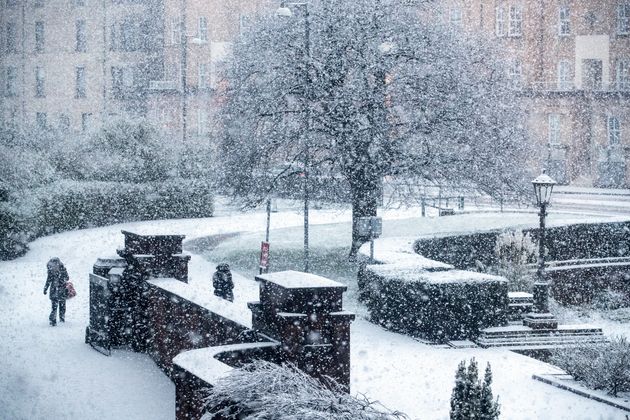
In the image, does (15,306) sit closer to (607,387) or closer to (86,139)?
(607,387)

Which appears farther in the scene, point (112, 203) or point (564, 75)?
point (564, 75)

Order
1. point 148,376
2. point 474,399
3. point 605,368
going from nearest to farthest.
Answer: point 474,399 → point 148,376 → point 605,368

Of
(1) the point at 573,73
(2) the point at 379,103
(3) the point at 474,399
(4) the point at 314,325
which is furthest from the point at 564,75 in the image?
(4) the point at 314,325

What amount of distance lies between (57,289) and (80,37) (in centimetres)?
4442

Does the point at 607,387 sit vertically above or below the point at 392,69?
below

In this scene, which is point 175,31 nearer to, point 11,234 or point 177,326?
point 11,234

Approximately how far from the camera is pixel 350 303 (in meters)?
18.6

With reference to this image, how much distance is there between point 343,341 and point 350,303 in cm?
1166

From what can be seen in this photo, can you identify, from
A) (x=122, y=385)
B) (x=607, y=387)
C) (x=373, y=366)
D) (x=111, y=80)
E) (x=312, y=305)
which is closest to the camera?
(x=312, y=305)

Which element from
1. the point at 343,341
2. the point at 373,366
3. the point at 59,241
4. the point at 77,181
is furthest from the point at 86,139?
the point at 343,341

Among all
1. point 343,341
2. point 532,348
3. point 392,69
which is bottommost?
point 532,348

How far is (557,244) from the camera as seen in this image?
971 inches

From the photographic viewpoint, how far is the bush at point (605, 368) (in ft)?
37.7

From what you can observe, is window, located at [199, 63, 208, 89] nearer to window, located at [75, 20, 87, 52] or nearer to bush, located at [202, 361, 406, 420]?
window, located at [75, 20, 87, 52]
